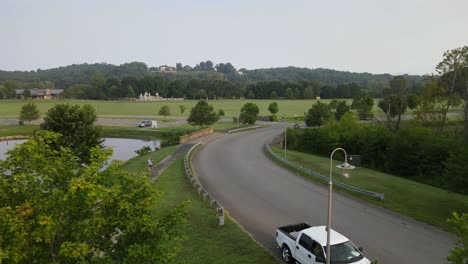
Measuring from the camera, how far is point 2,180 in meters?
8.52

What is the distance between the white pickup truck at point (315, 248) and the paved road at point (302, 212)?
3.65 feet

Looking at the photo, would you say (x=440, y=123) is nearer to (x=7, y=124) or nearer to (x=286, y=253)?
(x=286, y=253)

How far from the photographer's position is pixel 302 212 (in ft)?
67.7

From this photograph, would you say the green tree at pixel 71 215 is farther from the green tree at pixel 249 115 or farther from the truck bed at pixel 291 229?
the green tree at pixel 249 115

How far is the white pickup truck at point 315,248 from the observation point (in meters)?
13.0

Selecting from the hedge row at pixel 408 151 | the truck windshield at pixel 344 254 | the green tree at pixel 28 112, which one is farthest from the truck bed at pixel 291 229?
the green tree at pixel 28 112

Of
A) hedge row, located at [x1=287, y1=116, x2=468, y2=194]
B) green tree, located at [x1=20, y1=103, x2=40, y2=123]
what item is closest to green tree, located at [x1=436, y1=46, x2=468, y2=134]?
hedge row, located at [x1=287, y1=116, x2=468, y2=194]

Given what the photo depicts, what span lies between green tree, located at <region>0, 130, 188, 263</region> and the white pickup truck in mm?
6337

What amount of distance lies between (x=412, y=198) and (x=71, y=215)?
2143 cm

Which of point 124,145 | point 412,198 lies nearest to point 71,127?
point 124,145

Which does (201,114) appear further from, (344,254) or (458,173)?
(344,254)

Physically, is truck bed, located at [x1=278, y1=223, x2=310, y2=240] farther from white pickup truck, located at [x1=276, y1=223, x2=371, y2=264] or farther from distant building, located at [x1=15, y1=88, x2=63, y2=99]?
distant building, located at [x1=15, y1=88, x2=63, y2=99]

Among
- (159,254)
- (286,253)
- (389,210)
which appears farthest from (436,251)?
(159,254)

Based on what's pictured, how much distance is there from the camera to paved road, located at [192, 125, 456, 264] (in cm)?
1575
